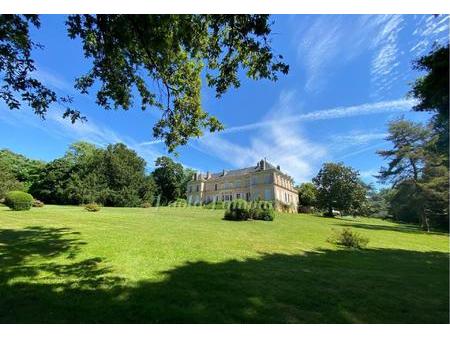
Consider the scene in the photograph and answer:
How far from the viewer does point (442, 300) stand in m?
4.61

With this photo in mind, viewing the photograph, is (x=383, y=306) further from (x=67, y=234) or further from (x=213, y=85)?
(x=67, y=234)

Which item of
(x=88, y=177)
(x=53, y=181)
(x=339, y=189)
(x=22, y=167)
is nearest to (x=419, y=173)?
(x=339, y=189)

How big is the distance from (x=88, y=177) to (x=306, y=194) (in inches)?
1520

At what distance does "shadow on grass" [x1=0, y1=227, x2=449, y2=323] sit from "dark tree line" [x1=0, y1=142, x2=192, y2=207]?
117 ft

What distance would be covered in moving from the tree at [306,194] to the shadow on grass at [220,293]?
41.6 meters

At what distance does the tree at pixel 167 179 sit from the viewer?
58000 mm

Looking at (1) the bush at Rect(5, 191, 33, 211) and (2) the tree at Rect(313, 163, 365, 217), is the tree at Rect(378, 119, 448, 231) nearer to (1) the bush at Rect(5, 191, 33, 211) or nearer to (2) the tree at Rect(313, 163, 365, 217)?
(2) the tree at Rect(313, 163, 365, 217)

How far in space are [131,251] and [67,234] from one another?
4.17 metres

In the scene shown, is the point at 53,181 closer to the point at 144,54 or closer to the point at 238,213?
the point at 238,213

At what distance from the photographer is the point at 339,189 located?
3838 cm

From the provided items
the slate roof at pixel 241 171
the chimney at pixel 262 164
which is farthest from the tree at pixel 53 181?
the chimney at pixel 262 164

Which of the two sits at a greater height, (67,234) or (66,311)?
(67,234)

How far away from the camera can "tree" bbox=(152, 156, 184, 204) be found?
Answer: 58.0 metres
